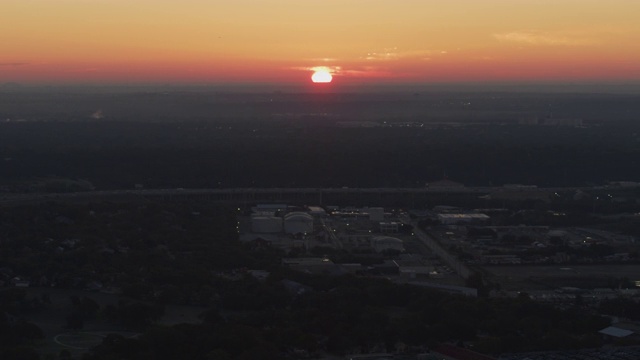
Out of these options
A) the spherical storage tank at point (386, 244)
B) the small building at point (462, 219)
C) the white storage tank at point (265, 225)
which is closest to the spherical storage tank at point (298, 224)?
the white storage tank at point (265, 225)

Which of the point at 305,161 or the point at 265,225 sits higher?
the point at 265,225

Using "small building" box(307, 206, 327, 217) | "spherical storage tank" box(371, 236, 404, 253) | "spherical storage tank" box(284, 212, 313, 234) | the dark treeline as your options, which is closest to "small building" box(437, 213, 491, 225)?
"small building" box(307, 206, 327, 217)

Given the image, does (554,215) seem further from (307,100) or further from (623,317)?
(307,100)

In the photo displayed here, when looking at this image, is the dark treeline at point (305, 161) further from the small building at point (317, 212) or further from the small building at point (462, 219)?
the small building at point (462, 219)

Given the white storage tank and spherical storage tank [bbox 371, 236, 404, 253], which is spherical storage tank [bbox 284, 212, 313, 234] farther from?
spherical storage tank [bbox 371, 236, 404, 253]

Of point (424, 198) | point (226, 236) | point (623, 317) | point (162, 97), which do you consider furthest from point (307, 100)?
point (623, 317)

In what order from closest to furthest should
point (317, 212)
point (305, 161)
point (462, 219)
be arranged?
point (462, 219), point (317, 212), point (305, 161)

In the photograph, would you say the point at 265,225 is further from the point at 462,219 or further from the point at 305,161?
the point at 305,161

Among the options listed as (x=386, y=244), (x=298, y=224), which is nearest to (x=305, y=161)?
(x=298, y=224)
